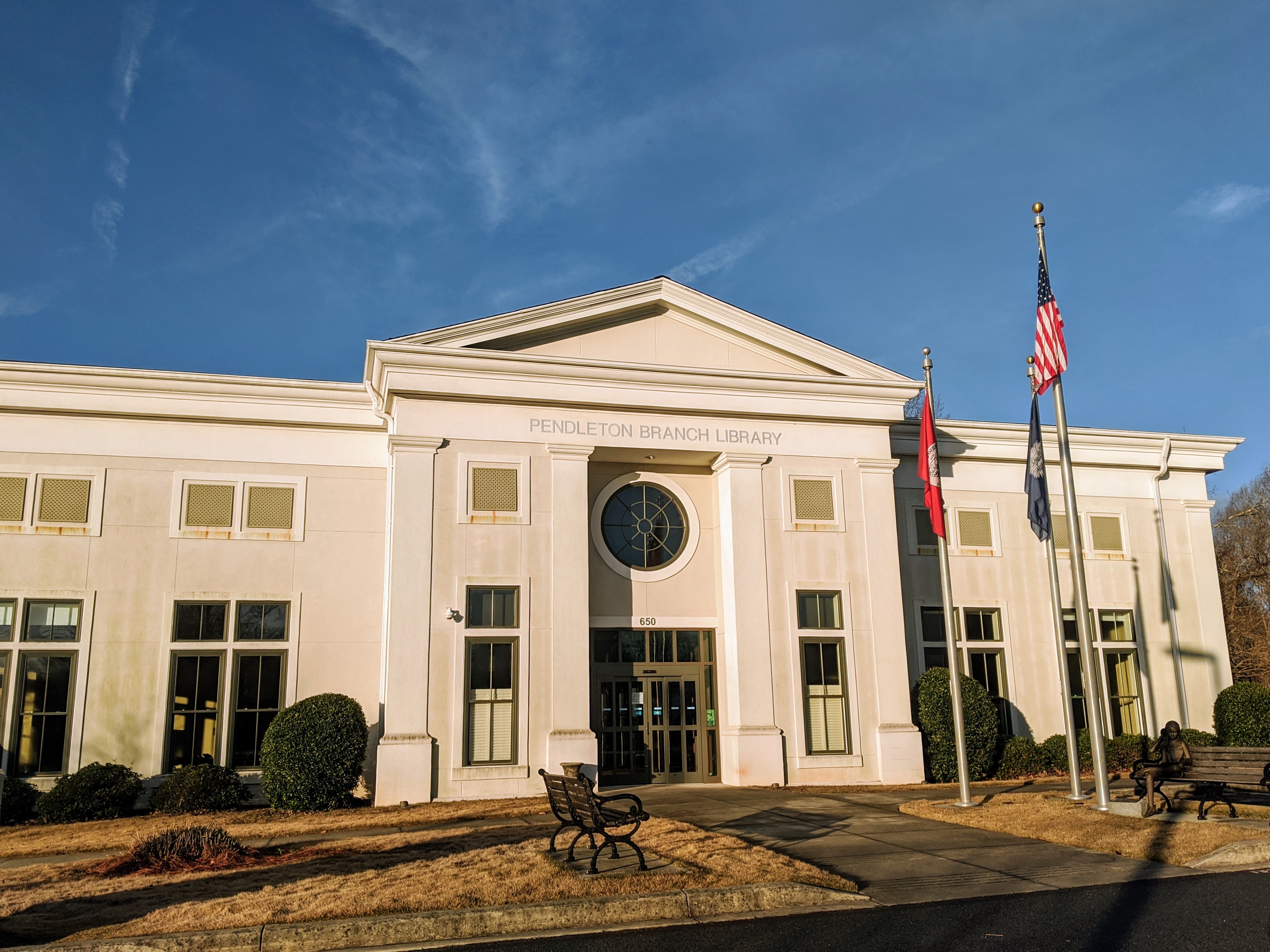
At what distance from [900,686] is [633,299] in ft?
32.9

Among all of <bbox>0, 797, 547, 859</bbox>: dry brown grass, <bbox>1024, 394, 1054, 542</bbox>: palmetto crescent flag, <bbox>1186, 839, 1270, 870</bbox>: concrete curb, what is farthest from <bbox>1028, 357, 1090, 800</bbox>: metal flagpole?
<bbox>0, 797, 547, 859</bbox>: dry brown grass

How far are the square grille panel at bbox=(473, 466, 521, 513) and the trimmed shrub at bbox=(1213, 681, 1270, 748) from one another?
1688 cm

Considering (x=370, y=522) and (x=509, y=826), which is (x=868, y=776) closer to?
(x=509, y=826)

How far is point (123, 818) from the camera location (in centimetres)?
1722

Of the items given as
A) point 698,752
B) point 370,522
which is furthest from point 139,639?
point 698,752

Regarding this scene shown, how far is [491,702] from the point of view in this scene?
18.9 metres

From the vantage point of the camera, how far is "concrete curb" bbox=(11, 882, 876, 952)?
7816 mm

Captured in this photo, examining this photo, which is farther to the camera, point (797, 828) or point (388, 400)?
point (388, 400)

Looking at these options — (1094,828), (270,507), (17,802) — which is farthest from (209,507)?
(1094,828)

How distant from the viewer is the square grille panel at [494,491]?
779 inches

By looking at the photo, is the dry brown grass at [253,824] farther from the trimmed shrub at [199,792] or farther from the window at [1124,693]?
the window at [1124,693]

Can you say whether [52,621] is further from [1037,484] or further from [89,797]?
[1037,484]

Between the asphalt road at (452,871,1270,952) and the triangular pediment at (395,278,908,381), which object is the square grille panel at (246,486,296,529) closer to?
the triangular pediment at (395,278,908,381)

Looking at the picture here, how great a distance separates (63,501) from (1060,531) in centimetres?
2238
